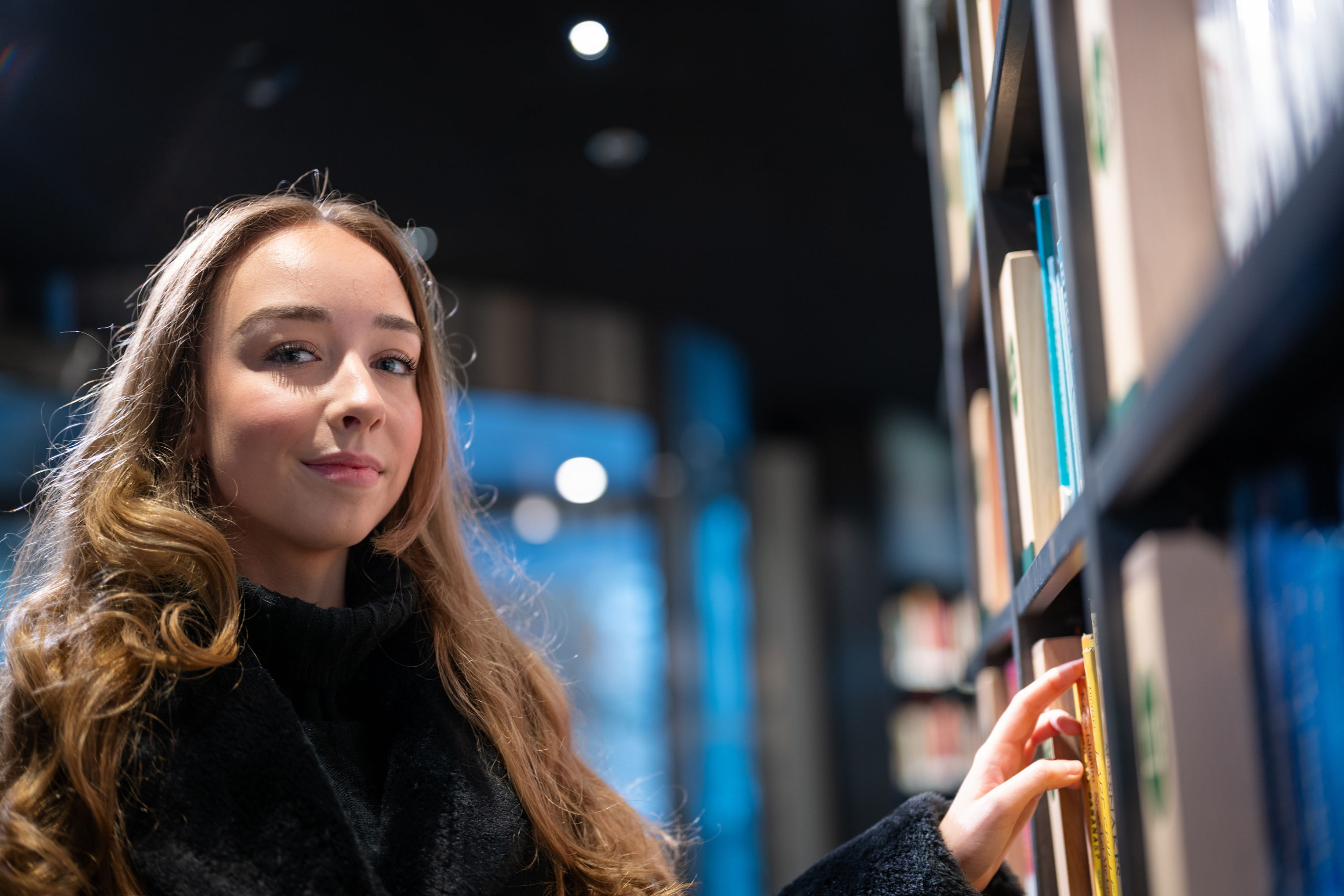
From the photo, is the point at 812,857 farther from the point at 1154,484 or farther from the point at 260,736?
the point at 1154,484

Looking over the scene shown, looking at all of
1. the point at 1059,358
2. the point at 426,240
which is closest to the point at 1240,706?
the point at 1059,358

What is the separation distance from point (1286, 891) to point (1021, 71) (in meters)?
0.80

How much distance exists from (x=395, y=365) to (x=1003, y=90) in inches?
28.3

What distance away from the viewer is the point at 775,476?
250 inches

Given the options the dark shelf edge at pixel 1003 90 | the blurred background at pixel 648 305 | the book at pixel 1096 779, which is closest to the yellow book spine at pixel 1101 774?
the book at pixel 1096 779

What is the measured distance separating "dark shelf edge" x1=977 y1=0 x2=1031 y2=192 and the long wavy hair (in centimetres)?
69

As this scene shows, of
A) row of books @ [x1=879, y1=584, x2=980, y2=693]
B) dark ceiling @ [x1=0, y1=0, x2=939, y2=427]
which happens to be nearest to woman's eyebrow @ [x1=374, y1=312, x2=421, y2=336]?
dark ceiling @ [x1=0, y1=0, x2=939, y2=427]

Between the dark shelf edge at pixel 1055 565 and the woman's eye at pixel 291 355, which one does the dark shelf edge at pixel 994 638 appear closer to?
the dark shelf edge at pixel 1055 565

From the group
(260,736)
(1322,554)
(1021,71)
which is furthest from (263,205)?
(1322,554)

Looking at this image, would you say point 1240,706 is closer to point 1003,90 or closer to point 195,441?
point 1003,90

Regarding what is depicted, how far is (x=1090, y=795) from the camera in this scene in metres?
0.92

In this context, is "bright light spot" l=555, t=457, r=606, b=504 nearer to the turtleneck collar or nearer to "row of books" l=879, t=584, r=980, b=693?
"row of books" l=879, t=584, r=980, b=693

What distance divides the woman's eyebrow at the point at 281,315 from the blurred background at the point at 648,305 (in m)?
0.59

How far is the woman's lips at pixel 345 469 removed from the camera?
1115 mm
